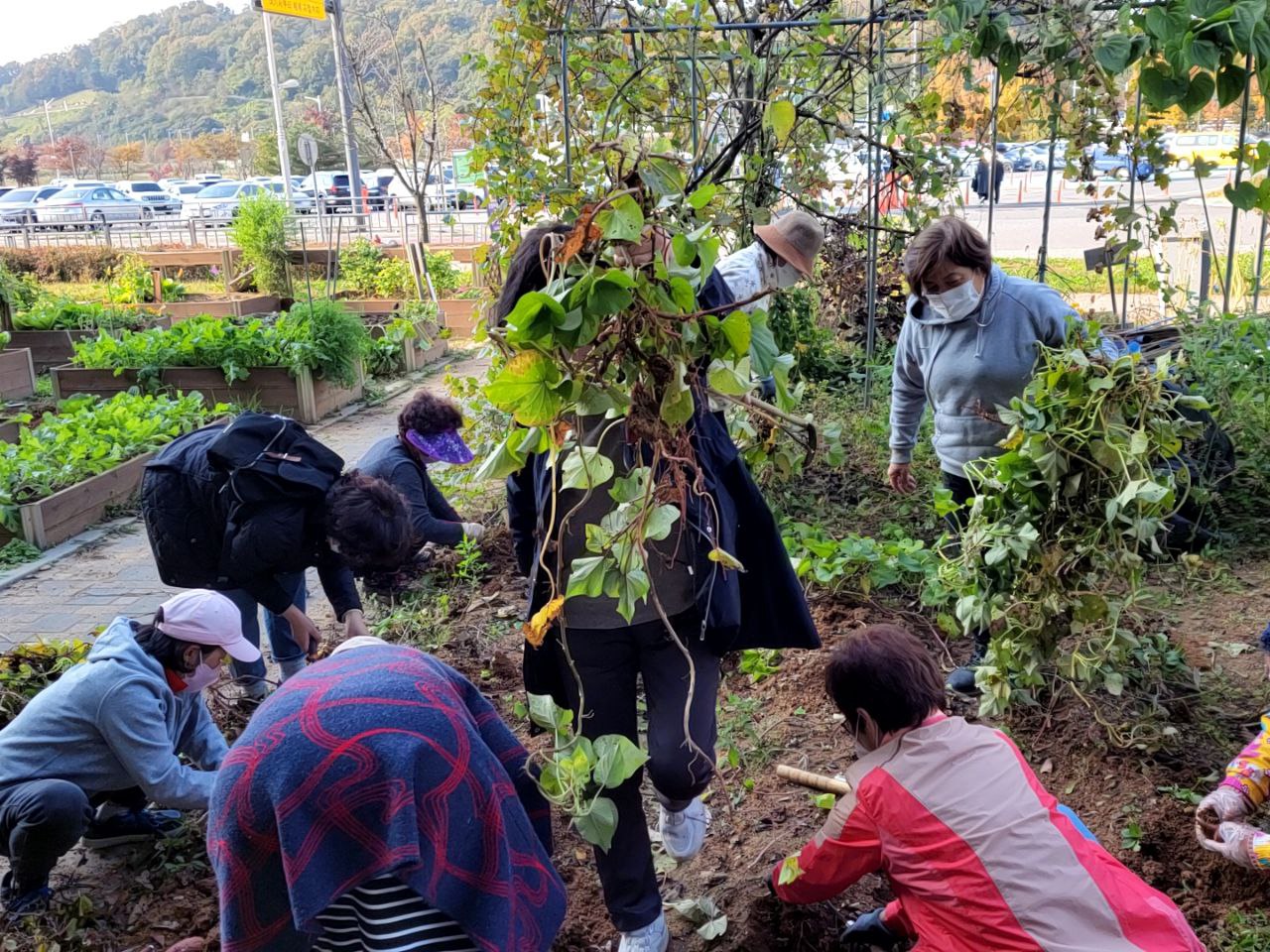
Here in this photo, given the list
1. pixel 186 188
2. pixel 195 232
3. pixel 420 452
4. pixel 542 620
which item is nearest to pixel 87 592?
pixel 420 452

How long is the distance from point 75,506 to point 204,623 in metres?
4.02

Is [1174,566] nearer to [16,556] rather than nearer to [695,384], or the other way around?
[695,384]

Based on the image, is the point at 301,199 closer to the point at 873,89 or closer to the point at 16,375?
the point at 16,375

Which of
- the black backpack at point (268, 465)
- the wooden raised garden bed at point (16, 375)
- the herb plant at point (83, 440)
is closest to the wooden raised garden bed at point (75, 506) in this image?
the herb plant at point (83, 440)

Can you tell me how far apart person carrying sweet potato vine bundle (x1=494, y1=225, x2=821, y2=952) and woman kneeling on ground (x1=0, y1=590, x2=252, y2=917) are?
1.10m

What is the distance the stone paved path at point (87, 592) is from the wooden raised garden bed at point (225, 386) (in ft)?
7.50

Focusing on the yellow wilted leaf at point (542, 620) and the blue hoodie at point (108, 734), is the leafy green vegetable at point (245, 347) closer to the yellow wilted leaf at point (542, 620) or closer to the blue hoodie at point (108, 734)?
the blue hoodie at point (108, 734)

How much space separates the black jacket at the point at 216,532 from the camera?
329 cm

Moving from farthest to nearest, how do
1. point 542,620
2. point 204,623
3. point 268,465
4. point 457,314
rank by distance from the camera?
point 457,314
point 268,465
point 204,623
point 542,620

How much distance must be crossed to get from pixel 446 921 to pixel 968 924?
96 centimetres

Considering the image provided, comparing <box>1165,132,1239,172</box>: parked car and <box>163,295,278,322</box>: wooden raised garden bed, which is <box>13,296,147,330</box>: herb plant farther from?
<box>1165,132,1239,172</box>: parked car

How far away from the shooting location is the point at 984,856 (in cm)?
189

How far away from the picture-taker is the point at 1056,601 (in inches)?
115

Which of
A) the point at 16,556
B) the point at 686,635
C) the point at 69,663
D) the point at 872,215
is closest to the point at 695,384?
the point at 686,635
